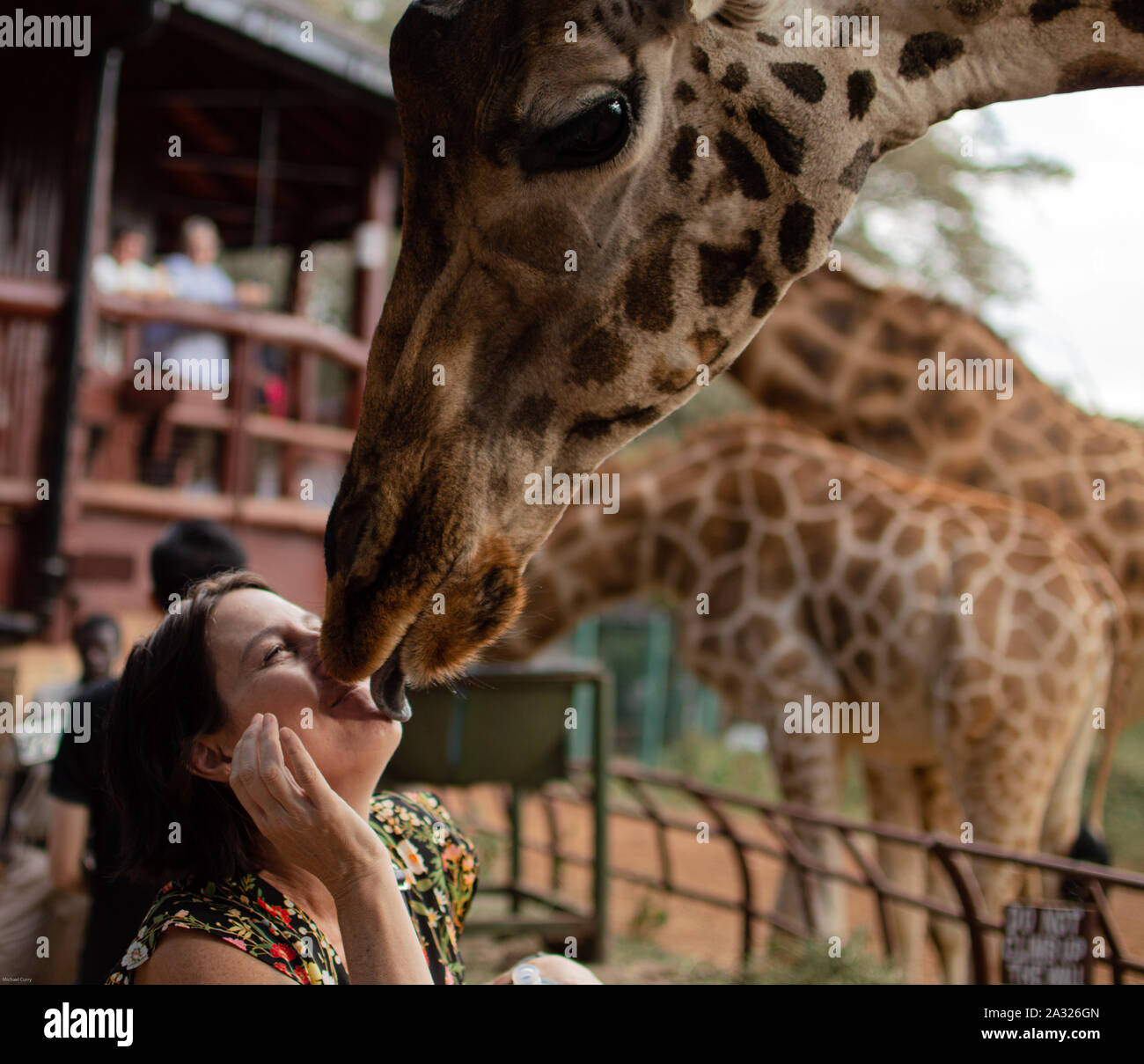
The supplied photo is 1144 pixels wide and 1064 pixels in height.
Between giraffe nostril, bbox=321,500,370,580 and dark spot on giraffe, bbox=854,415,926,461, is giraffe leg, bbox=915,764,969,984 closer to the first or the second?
dark spot on giraffe, bbox=854,415,926,461

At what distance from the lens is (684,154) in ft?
4.45

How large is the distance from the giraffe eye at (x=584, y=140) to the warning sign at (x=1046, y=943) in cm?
236

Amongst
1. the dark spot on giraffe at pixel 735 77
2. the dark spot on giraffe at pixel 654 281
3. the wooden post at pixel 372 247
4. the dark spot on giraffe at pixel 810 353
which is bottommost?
the dark spot on giraffe at pixel 654 281

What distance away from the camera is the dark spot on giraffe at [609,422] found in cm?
142

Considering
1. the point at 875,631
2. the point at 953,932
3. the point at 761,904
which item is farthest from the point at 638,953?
the point at 761,904

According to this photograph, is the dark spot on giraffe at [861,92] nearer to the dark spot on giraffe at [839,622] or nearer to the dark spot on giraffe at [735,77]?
the dark spot on giraffe at [735,77]

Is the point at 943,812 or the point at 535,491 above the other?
the point at 535,491

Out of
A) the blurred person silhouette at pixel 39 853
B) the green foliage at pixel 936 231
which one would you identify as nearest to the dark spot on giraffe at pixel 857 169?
the blurred person silhouette at pixel 39 853

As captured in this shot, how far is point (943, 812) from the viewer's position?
19.3 ft

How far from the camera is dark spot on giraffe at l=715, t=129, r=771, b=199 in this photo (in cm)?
137

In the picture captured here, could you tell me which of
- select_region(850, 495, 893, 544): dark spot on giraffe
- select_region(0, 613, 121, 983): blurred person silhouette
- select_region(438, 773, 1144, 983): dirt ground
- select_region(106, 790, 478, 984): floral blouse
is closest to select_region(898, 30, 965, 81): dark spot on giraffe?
select_region(106, 790, 478, 984): floral blouse

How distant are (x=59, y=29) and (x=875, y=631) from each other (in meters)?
5.14

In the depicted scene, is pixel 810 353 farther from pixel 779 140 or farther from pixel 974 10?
pixel 779 140

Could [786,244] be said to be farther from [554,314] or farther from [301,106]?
[301,106]
